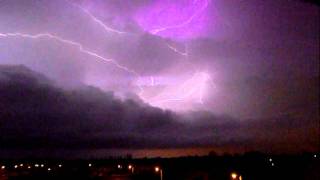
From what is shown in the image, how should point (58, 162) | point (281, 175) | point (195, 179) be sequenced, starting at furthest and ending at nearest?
point (58, 162) → point (281, 175) → point (195, 179)

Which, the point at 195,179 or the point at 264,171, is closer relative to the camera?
the point at 195,179

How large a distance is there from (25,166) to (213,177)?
2752cm

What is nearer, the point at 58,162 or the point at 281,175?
the point at 281,175

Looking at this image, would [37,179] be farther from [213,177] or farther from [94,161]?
[94,161]

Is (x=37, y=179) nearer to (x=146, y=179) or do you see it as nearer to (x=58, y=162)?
(x=146, y=179)

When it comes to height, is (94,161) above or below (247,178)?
above

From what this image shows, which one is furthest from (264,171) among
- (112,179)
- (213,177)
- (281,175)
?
(112,179)

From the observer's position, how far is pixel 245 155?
49.3 m

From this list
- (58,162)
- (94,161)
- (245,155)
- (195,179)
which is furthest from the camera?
(94,161)

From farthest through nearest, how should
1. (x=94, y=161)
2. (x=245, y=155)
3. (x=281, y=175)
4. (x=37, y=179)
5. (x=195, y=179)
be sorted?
(x=94, y=161), (x=245, y=155), (x=281, y=175), (x=37, y=179), (x=195, y=179)

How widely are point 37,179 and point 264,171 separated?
42.2ft

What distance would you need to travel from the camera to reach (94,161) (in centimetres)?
6025

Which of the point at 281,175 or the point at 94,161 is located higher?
the point at 94,161

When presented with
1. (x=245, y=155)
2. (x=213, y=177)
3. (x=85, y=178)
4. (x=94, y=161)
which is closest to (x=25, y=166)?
(x=94, y=161)
